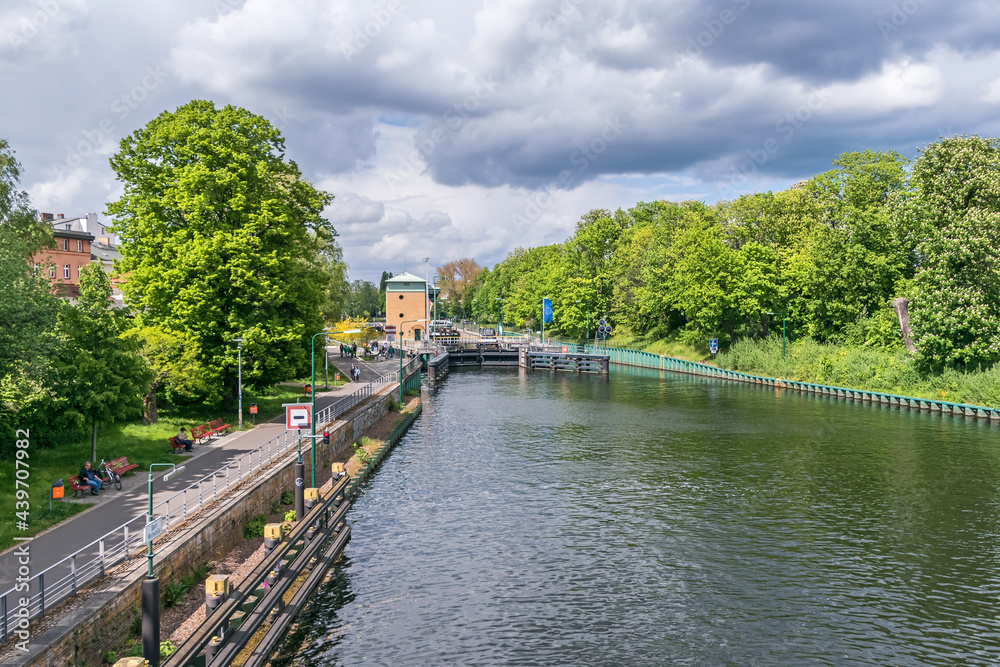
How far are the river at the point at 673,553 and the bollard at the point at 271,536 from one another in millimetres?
2039

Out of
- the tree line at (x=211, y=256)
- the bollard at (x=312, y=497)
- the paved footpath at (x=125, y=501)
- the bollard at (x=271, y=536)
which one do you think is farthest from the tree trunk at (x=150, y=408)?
the bollard at (x=271, y=536)

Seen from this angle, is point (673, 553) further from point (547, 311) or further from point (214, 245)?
point (547, 311)

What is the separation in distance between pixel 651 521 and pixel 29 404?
74.9 feet

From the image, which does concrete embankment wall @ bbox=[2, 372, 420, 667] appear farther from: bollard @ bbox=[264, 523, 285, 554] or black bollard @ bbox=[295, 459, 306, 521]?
bollard @ bbox=[264, 523, 285, 554]

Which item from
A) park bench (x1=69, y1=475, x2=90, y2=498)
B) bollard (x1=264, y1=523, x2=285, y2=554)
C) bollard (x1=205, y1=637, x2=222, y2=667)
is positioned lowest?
bollard (x1=205, y1=637, x2=222, y2=667)

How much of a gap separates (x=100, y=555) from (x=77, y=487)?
26.2ft

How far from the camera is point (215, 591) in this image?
52.5ft

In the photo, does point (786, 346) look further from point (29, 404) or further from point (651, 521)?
point (29, 404)

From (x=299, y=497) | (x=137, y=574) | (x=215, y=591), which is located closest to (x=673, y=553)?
(x=299, y=497)

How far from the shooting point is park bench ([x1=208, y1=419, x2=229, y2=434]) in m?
33.9

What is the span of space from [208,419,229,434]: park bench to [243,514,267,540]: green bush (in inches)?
429

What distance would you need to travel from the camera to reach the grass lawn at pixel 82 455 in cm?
2002

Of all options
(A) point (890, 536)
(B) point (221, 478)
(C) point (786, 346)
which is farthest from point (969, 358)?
(B) point (221, 478)

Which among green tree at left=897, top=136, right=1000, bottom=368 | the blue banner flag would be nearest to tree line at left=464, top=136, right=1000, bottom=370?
green tree at left=897, top=136, right=1000, bottom=368
